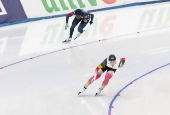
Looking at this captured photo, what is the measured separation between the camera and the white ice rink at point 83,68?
5023mm

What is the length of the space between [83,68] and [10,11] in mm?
8173

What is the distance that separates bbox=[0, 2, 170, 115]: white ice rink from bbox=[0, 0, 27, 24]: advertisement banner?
3.84 feet

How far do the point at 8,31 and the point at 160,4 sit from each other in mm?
9148

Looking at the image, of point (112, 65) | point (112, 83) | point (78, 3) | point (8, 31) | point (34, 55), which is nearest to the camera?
point (112, 65)

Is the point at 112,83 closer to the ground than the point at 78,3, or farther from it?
farther from it

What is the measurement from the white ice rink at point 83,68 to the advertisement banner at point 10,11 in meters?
1.17

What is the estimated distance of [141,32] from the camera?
10.5 m

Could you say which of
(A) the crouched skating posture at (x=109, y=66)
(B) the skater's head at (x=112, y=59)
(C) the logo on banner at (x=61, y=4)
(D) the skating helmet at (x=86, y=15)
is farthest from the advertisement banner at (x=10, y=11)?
(B) the skater's head at (x=112, y=59)

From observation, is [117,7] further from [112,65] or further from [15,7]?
[112,65]

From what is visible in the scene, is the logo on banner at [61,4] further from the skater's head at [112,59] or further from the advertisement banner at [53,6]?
the skater's head at [112,59]

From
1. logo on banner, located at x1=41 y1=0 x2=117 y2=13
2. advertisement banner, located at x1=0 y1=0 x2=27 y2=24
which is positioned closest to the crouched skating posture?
advertisement banner, located at x1=0 y1=0 x2=27 y2=24

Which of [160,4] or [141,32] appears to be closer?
[141,32]

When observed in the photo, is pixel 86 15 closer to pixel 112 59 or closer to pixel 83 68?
pixel 83 68

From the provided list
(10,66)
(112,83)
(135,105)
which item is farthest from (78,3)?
(135,105)
